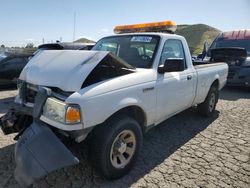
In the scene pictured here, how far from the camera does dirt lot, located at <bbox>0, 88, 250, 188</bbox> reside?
297 cm

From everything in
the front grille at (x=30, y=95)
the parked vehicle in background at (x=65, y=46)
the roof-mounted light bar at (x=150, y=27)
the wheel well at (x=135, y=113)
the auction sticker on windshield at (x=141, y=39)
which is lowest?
the wheel well at (x=135, y=113)

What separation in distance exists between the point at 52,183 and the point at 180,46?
3116 millimetres

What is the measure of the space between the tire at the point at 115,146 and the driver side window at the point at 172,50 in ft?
4.29

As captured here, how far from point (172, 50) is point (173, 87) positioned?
73cm

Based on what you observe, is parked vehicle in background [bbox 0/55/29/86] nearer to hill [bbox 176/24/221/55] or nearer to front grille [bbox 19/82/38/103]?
front grille [bbox 19/82/38/103]

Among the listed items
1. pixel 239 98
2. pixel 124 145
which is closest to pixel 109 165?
pixel 124 145

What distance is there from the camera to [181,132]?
4.65 m

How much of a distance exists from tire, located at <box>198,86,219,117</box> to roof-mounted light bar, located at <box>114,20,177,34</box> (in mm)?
1826

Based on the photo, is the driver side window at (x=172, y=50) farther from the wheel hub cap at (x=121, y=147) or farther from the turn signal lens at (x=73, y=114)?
the turn signal lens at (x=73, y=114)

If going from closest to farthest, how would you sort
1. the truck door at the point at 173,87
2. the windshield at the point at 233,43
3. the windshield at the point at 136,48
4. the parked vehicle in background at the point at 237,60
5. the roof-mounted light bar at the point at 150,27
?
the truck door at the point at 173,87 → the windshield at the point at 136,48 → the roof-mounted light bar at the point at 150,27 → the parked vehicle in background at the point at 237,60 → the windshield at the point at 233,43

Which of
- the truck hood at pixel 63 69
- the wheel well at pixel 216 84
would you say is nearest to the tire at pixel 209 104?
the wheel well at pixel 216 84

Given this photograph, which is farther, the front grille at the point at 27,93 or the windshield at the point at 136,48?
the windshield at the point at 136,48

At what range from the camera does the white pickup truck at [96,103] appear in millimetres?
2447

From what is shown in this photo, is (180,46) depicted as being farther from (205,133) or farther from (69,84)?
(69,84)
